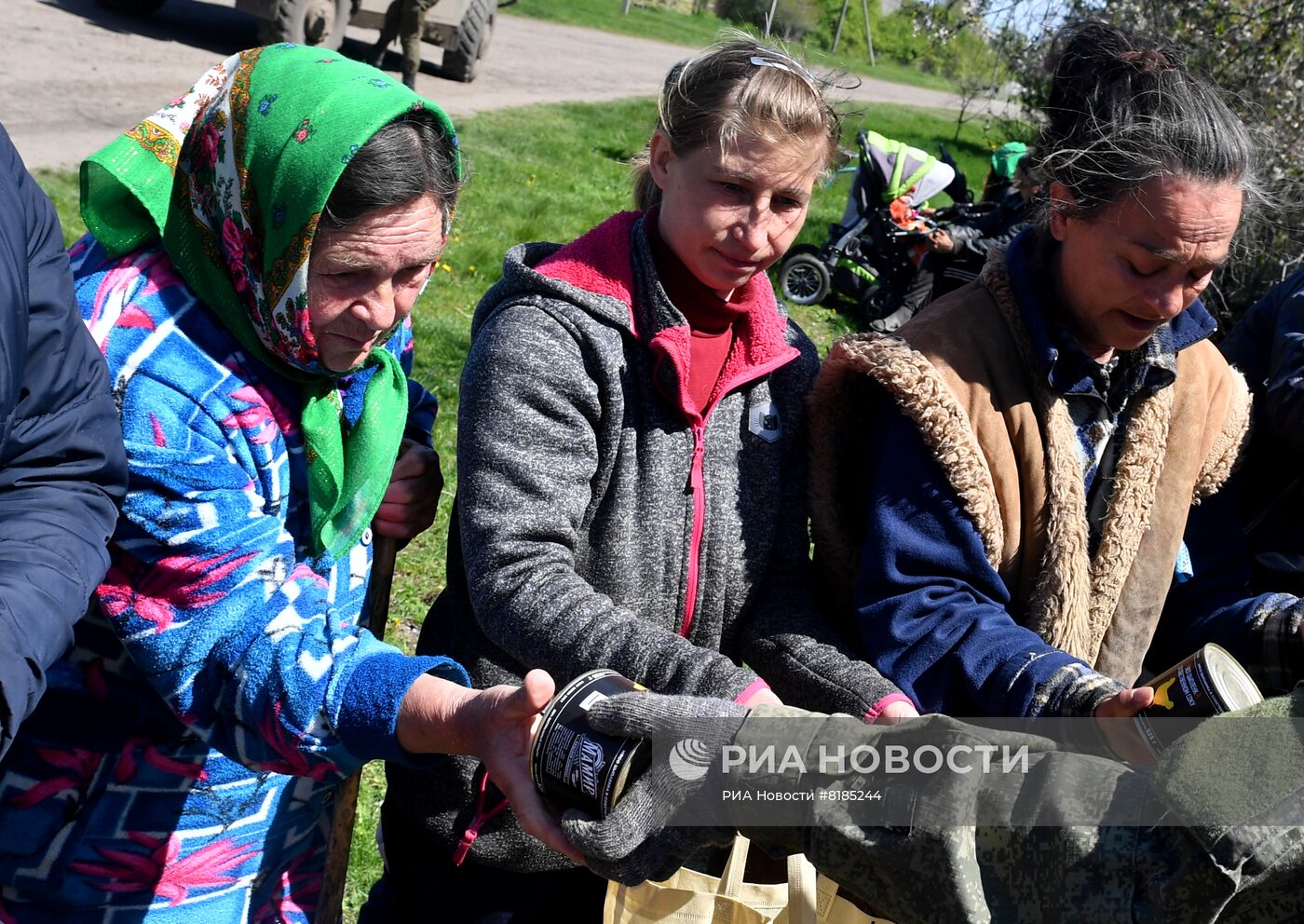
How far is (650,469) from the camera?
200 centimetres

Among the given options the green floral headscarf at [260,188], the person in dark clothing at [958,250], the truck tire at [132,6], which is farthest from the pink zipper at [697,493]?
the truck tire at [132,6]

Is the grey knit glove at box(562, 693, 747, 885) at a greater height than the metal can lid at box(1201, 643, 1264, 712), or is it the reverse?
the metal can lid at box(1201, 643, 1264, 712)

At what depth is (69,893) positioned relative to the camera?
1813mm

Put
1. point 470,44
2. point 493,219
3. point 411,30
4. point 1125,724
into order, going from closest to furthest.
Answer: point 1125,724 → point 493,219 → point 411,30 → point 470,44

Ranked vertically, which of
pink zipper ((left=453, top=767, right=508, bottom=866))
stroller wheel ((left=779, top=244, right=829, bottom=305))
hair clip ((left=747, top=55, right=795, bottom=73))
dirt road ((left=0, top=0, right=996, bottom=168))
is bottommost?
stroller wheel ((left=779, top=244, right=829, bottom=305))

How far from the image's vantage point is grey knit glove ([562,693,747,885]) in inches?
60.2

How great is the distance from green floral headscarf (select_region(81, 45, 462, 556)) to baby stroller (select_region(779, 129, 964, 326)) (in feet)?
24.4

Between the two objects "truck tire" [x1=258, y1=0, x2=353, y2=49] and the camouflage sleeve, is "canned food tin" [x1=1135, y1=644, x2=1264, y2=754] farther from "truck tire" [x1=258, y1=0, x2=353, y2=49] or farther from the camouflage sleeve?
"truck tire" [x1=258, y1=0, x2=353, y2=49]

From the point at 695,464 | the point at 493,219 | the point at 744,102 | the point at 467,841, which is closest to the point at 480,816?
the point at 467,841

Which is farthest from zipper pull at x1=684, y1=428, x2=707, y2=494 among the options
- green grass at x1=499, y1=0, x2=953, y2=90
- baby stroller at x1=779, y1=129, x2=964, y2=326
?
green grass at x1=499, y1=0, x2=953, y2=90

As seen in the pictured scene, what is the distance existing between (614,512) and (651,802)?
563mm

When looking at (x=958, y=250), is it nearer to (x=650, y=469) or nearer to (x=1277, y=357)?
(x=1277, y=357)

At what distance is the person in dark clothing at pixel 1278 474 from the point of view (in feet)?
7.87

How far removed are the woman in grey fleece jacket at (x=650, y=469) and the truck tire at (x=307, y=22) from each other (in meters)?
9.22
